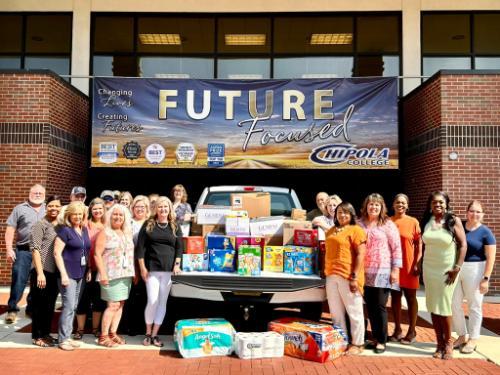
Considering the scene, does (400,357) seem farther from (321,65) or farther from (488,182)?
(321,65)

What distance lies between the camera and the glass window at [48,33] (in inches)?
533

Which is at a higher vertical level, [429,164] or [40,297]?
[429,164]

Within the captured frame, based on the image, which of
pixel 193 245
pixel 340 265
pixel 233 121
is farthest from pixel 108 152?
pixel 340 265

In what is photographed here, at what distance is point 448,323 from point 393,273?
793 millimetres

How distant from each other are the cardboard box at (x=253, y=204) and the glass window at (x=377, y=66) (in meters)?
7.57

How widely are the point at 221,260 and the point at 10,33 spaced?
11005mm

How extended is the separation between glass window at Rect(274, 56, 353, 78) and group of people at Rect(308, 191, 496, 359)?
8.08 metres

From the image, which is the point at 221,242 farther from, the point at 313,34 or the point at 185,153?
the point at 313,34

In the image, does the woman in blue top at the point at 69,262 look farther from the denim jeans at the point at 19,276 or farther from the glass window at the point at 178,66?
the glass window at the point at 178,66

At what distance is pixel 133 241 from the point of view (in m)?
6.10

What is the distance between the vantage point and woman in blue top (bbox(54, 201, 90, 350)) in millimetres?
5609

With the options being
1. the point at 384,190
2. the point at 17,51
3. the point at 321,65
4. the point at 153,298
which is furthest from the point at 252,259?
the point at 17,51

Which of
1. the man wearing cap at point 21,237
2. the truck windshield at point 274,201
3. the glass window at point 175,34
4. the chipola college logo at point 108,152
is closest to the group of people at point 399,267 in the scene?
the truck windshield at point 274,201

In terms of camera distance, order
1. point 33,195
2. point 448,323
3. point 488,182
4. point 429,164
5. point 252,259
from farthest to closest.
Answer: point 429,164 → point 488,182 → point 33,195 → point 252,259 → point 448,323
